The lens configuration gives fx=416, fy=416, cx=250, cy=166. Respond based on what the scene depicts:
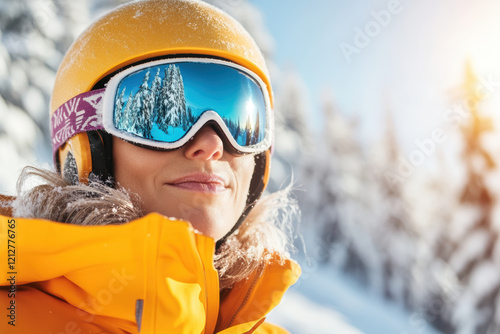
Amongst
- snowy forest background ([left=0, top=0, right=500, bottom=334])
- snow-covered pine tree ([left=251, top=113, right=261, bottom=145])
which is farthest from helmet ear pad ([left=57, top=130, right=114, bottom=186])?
snowy forest background ([left=0, top=0, right=500, bottom=334])

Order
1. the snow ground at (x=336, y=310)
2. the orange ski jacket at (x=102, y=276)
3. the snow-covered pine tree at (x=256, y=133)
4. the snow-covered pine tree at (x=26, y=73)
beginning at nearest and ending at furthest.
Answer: the orange ski jacket at (x=102, y=276) < the snow-covered pine tree at (x=256, y=133) < the snow-covered pine tree at (x=26, y=73) < the snow ground at (x=336, y=310)

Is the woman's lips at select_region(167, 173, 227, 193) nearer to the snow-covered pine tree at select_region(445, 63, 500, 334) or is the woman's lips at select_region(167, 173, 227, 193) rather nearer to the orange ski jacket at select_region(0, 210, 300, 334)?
the orange ski jacket at select_region(0, 210, 300, 334)

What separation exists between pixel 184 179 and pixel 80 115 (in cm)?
58

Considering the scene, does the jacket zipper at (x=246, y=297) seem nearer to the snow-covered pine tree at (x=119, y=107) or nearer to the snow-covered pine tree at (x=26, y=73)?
the snow-covered pine tree at (x=119, y=107)

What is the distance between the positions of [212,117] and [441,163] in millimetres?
11406

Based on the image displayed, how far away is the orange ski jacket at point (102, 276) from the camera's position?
1271 mm

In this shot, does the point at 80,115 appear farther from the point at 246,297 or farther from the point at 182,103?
the point at 246,297

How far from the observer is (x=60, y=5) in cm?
976

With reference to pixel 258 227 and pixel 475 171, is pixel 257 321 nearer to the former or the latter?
pixel 258 227

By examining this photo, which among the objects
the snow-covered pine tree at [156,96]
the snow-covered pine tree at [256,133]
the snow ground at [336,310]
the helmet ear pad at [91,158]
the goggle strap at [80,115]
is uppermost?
the snow-covered pine tree at [256,133]

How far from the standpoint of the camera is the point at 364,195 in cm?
1381

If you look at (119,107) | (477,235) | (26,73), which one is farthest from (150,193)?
(477,235)

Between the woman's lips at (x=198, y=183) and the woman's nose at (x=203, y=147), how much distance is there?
77 millimetres

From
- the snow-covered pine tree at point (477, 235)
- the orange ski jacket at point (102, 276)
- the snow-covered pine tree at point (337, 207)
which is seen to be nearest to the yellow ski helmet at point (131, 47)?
the orange ski jacket at point (102, 276)
